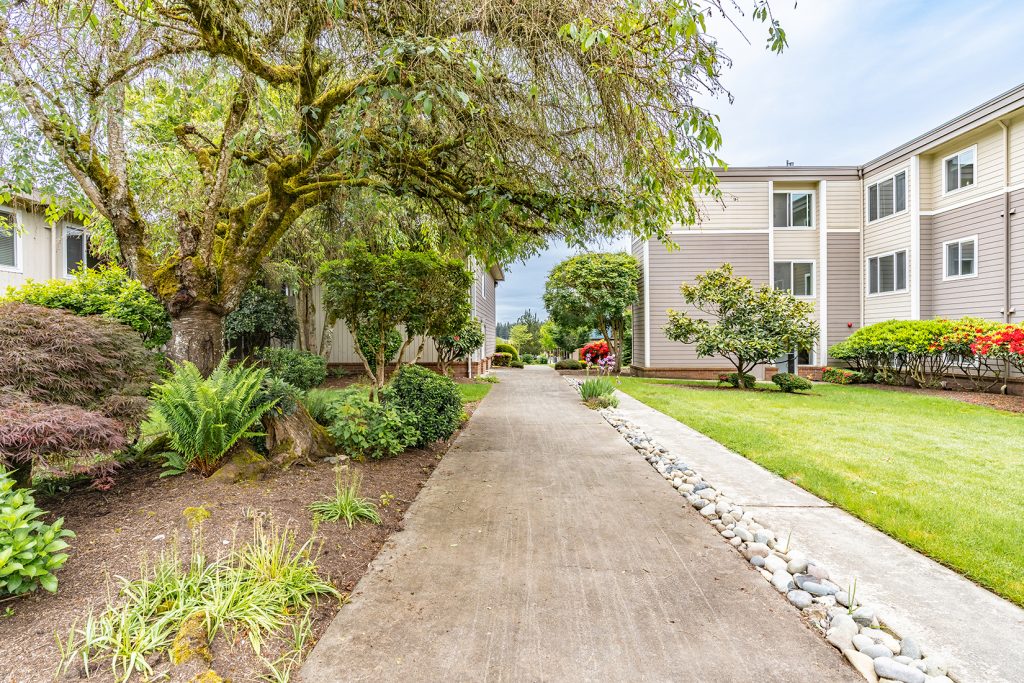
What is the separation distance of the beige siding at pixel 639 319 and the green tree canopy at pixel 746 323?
3222 mm

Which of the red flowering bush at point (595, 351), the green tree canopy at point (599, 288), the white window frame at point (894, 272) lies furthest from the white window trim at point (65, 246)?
the white window frame at point (894, 272)

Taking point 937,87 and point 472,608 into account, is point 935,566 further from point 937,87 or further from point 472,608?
point 937,87

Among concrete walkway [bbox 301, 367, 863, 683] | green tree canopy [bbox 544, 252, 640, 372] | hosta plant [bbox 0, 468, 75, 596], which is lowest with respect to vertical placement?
concrete walkway [bbox 301, 367, 863, 683]

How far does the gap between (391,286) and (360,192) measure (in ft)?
6.44

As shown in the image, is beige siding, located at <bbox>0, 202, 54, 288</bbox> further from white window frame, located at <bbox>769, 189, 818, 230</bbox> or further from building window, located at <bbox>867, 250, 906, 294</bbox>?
building window, located at <bbox>867, 250, 906, 294</bbox>

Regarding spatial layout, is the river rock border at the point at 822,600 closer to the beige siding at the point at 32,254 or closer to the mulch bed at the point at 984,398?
the mulch bed at the point at 984,398

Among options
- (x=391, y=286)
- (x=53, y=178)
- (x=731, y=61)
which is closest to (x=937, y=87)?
(x=731, y=61)

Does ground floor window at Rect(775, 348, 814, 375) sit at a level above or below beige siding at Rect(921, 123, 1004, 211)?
below

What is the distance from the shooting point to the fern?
11.8 ft

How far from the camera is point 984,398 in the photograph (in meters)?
10.4

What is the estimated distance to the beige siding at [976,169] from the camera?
11.8m

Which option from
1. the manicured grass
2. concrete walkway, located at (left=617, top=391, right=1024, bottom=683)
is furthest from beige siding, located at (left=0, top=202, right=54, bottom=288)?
concrete walkway, located at (left=617, top=391, right=1024, bottom=683)

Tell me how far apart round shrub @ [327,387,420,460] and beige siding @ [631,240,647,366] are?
12.3 m

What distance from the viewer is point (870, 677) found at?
77.1 inches
